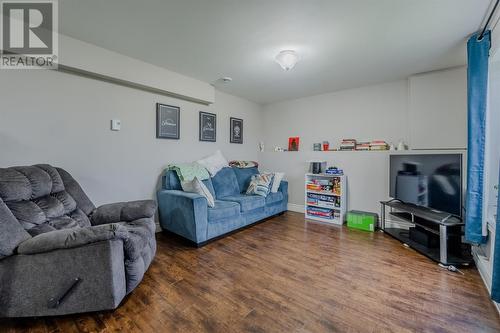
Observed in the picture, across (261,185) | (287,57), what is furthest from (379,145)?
(287,57)

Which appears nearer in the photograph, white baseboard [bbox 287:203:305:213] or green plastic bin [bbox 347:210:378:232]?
green plastic bin [bbox 347:210:378:232]

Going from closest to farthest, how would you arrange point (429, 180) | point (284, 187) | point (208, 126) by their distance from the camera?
point (429, 180) → point (208, 126) → point (284, 187)

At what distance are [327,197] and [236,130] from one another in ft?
7.08

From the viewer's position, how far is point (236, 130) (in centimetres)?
441

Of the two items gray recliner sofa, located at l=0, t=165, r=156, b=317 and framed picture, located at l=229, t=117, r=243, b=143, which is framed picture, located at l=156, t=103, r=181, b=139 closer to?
framed picture, located at l=229, t=117, r=243, b=143

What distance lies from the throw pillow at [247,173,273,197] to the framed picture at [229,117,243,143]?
39.8 inches

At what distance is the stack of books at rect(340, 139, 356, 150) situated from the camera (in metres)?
3.76

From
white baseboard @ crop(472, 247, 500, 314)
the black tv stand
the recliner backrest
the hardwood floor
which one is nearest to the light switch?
the recliner backrest

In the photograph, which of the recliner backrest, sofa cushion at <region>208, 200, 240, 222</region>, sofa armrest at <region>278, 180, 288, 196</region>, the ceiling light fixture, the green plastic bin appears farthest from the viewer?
sofa armrest at <region>278, 180, 288, 196</region>

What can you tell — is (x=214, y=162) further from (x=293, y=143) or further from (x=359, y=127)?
(x=359, y=127)

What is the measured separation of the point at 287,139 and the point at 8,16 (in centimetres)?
412

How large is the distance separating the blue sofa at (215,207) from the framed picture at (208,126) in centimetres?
64

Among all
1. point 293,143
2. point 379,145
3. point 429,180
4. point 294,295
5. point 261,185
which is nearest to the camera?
point 294,295

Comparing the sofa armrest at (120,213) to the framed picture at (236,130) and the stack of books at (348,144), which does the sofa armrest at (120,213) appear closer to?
the framed picture at (236,130)
